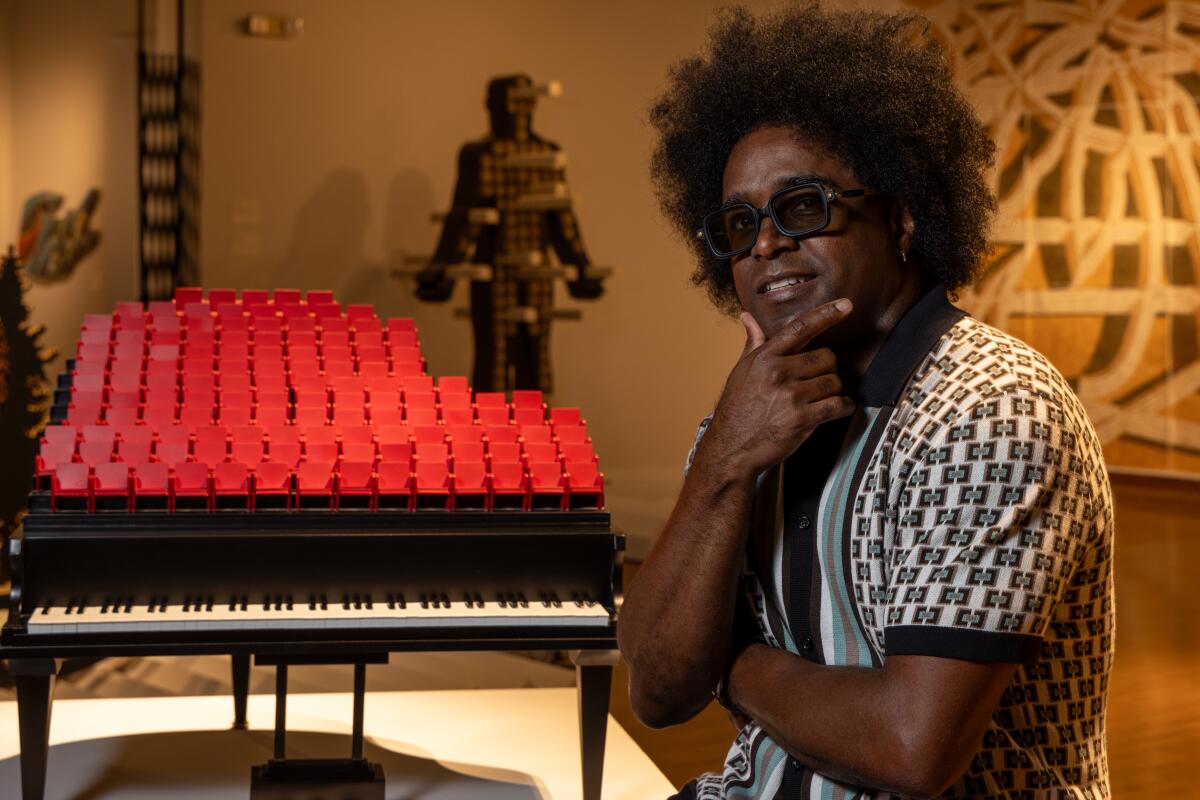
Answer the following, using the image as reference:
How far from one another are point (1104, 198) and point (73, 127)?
25.6 feet

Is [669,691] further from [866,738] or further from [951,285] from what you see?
[951,285]

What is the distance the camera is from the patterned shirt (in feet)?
4.55

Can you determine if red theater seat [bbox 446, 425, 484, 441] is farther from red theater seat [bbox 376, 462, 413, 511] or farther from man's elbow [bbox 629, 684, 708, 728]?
man's elbow [bbox 629, 684, 708, 728]

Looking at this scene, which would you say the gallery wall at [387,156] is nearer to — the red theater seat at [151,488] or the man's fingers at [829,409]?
the red theater seat at [151,488]

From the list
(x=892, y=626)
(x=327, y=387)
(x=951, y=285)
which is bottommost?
(x=327, y=387)

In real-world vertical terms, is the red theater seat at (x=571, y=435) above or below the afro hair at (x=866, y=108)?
below

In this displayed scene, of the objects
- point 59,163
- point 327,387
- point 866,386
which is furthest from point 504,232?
point 866,386

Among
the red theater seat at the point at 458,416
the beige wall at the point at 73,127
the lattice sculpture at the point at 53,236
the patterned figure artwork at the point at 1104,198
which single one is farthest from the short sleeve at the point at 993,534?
the patterned figure artwork at the point at 1104,198

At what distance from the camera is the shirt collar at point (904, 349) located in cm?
158

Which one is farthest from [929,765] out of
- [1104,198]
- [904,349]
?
[1104,198]

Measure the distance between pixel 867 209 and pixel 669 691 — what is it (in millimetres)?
624

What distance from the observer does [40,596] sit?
3.23m

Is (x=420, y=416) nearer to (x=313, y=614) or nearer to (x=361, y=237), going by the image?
(x=313, y=614)

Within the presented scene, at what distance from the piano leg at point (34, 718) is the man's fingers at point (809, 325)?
7.45 feet
